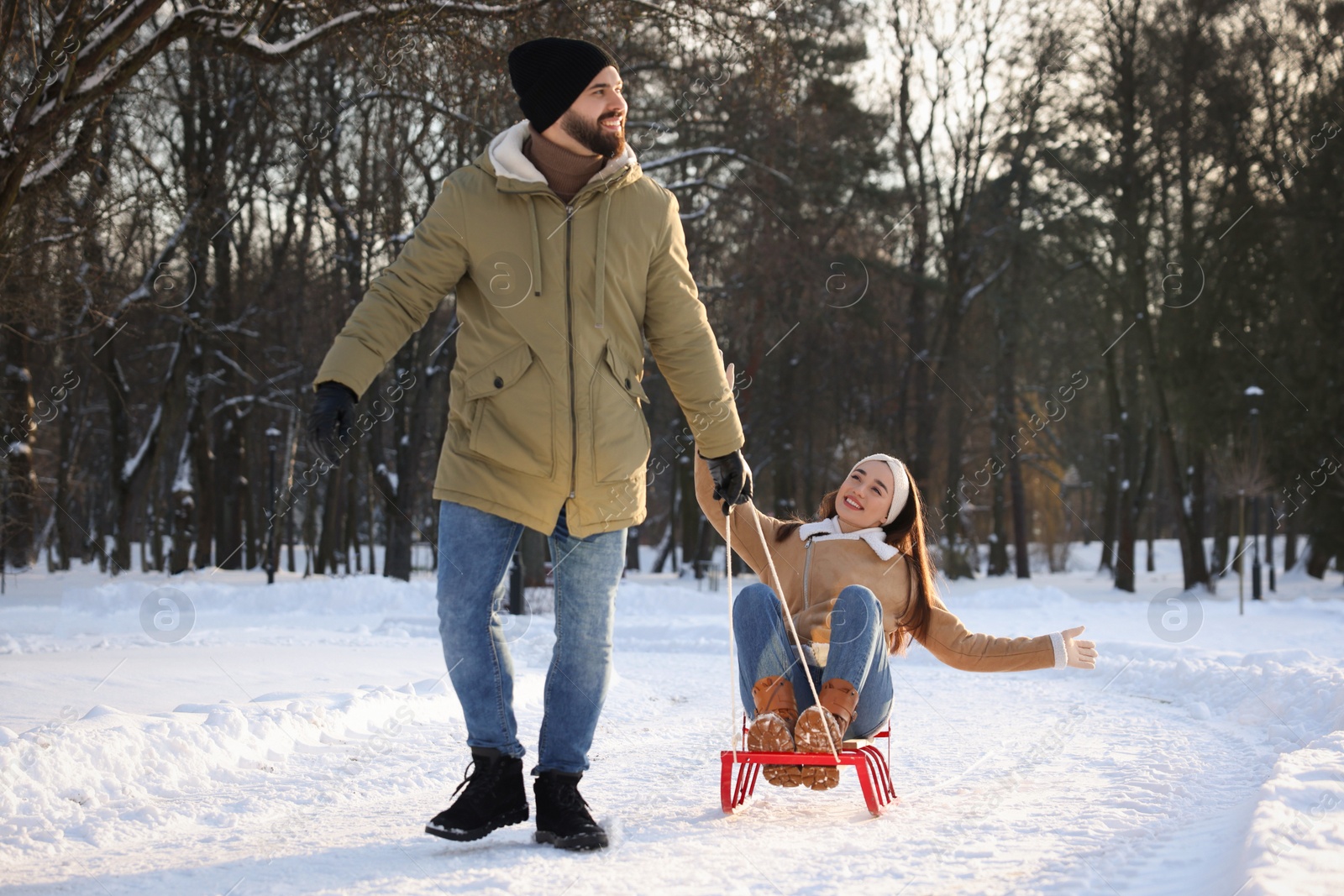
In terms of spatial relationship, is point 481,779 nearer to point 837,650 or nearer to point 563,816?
point 563,816

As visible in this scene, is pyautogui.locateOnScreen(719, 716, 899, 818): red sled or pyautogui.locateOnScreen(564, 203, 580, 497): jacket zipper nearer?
pyautogui.locateOnScreen(564, 203, 580, 497): jacket zipper

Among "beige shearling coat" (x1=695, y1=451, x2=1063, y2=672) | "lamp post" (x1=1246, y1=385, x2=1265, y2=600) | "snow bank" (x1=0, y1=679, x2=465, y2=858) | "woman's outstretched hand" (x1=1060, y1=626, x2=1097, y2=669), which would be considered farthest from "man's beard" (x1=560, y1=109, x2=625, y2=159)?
"lamp post" (x1=1246, y1=385, x2=1265, y2=600)

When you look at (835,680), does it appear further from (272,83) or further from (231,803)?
(272,83)

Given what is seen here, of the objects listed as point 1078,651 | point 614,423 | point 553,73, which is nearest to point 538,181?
point 553,73

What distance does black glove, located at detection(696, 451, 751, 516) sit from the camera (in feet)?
13.3

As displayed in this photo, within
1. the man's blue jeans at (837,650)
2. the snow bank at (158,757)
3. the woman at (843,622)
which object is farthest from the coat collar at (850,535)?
the snow bank at (158,757)

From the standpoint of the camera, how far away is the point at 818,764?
3996 mm

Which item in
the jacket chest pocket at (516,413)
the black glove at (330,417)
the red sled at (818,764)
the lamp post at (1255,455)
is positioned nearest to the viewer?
the black glove at (330,417)

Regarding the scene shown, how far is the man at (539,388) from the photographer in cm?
375

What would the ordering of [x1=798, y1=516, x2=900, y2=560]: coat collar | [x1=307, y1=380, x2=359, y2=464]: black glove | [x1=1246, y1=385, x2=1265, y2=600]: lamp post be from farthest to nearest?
[x1=1246, y1=385, x2=1265, y2=600]: lamp post
[x1=798, y1=516, x2=900, y2=560]: coat collar
[x1=307, y1=380, x2=359, y2=464]: black glove

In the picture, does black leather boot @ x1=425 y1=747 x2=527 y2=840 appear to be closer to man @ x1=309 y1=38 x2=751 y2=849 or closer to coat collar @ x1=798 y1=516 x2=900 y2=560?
man @ x1=309 y1=38 x2=751 y2=849

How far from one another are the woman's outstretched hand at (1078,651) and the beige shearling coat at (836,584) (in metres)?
0.15

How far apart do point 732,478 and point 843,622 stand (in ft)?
2.13

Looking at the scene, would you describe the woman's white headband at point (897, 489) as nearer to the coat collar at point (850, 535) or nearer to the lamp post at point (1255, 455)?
the coat collar at point (850, 535)
